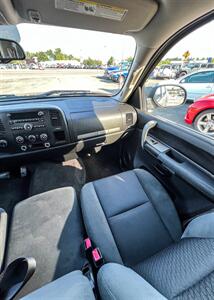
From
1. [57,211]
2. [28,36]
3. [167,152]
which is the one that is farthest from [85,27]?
[57,211]

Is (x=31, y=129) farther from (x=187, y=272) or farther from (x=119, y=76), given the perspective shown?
(x=187, y=272)

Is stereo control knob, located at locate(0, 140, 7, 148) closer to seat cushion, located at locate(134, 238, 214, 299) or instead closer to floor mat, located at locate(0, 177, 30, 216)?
floor mat, located at locate(0, 177, 30, 216)

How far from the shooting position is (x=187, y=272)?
54 cm

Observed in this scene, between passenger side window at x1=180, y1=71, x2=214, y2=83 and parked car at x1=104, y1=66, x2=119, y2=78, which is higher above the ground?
parked car at x1=104, y1=66, x2=119, y2=78

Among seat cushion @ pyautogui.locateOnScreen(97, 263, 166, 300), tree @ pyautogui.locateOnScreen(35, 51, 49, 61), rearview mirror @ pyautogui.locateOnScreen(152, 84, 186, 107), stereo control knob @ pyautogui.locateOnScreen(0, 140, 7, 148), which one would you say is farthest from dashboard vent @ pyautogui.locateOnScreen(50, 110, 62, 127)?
seat cushion @ pyautogui.locateOnScreen(97, 263, 166, 300)

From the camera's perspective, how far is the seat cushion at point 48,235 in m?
0.99

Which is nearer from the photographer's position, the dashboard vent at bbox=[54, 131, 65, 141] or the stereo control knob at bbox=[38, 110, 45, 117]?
the stereo control knob at bbox=[38, 110, 45, 117]

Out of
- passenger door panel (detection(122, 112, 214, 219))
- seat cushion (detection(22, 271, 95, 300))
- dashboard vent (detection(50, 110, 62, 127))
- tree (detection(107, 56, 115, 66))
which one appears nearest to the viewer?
seat cushion (detection(22, 271, 95, 300))

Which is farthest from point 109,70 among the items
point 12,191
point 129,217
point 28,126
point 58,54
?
point 12,191

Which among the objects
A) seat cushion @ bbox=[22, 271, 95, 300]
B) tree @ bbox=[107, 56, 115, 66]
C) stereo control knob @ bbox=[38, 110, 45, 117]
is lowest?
seat cushion @ bbox=[22, 271, 95, 300]

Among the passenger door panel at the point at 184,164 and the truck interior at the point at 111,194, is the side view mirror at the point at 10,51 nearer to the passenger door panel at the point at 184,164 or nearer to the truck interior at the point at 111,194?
the truck interior at the point at 111,194

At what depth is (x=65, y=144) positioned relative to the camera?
185 centimetres

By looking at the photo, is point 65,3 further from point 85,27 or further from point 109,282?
point 109,282

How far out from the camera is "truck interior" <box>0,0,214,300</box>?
677 millimetres
